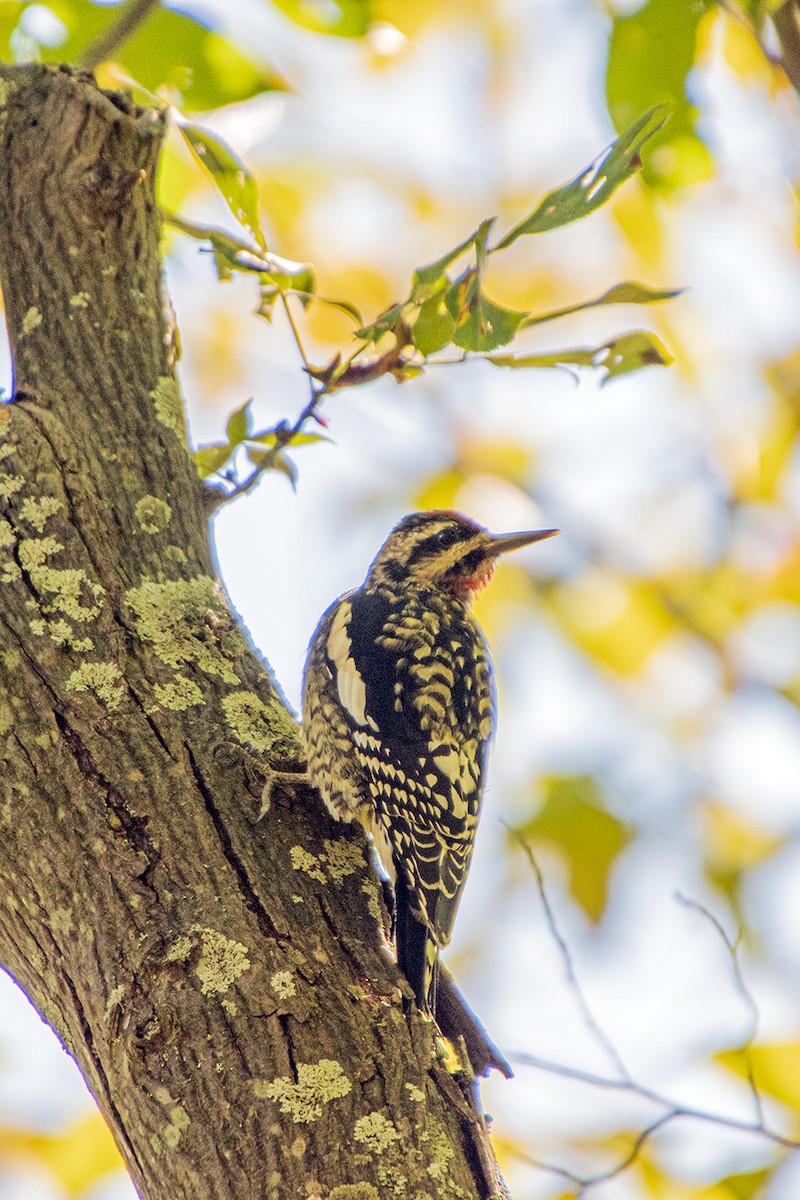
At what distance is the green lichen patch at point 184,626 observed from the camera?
7.37 feet

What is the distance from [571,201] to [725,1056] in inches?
76.6

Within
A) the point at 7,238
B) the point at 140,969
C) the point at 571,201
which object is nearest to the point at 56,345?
the point at 7,238

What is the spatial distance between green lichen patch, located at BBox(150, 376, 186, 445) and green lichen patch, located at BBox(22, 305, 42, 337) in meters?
0.28

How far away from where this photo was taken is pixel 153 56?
2893mm

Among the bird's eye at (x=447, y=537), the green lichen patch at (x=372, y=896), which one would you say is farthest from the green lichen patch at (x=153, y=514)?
the bird's eye at (x=447, y=537)

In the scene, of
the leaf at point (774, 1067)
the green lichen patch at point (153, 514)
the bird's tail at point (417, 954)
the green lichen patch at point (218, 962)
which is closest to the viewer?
the green lichen patch at point (218, 962)

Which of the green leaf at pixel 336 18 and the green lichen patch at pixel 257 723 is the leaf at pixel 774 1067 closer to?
the green lichen patch at pixel 257 723

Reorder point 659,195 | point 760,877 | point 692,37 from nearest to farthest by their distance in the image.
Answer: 1. point 692,37
2. point 659,195
3. point 760,877

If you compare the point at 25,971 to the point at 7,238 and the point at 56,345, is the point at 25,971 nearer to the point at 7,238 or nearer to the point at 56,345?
the point at 56,345

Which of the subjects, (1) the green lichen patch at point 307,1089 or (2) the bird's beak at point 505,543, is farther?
(2) the bird's beak at point 505,543

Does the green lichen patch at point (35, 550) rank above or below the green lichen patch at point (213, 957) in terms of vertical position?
above

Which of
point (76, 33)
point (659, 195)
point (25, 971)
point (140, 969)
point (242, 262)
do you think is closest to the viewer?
point (140, 969)

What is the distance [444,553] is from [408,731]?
38.7 inches

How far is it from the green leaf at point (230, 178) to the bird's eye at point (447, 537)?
1562mm
